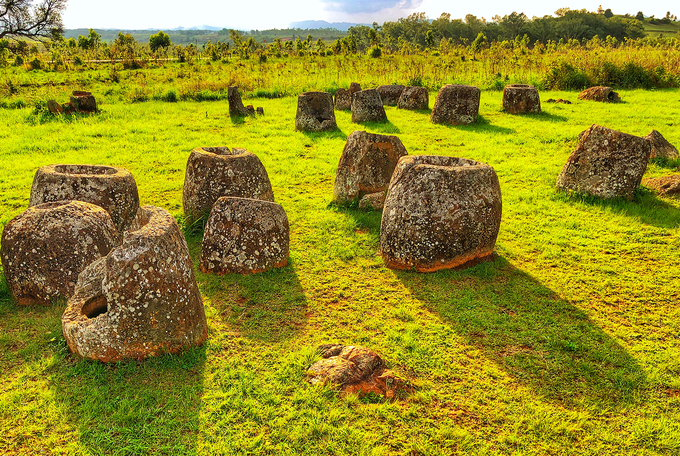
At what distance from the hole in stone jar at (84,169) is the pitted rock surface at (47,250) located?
161cm

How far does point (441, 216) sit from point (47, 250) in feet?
15.9

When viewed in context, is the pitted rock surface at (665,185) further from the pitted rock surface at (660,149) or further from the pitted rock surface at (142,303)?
the pitted rock surface at (142,303)

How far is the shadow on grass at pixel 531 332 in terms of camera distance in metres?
4.38

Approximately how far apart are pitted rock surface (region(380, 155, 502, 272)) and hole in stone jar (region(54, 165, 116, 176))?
173 inches

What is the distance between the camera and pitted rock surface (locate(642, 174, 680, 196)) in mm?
9234

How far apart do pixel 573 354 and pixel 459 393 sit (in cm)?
149

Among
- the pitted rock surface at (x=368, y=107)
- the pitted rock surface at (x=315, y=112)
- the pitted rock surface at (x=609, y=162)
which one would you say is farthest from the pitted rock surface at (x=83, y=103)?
the pitted rock surface at (x=609, y=162)

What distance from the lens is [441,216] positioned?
20.1ft

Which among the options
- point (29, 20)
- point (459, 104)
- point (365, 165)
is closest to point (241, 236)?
point (365, 165)

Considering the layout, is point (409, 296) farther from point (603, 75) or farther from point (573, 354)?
point (603, 75)

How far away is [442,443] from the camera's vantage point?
3.73 m

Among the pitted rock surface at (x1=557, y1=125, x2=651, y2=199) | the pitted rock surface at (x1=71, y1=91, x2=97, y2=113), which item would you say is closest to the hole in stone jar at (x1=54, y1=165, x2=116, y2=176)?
the pitted rock surface at (x1=557, y1=125, x2=651, y2=199)

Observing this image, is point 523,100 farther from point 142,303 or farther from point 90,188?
point 142,303

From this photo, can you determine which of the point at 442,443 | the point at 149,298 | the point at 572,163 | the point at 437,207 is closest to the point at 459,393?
the point at 442,443
